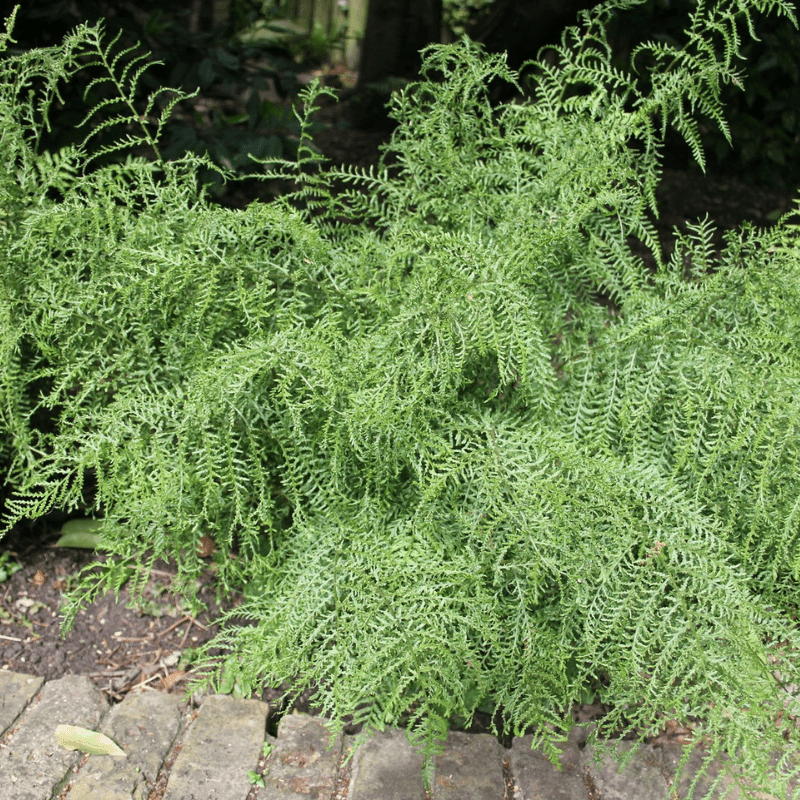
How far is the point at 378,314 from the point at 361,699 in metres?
0.80

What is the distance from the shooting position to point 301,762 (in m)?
1.71

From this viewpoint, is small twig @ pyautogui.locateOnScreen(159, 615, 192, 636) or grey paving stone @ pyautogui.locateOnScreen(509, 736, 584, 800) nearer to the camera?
grey paving stone @ pyautogui.locateOnScreen(509, 736, 584, 800)

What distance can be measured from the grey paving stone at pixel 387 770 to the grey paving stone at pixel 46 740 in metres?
0.58

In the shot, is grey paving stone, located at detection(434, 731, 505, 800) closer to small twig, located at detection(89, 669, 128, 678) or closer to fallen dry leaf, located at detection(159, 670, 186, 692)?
fallen dry leaf, located at detection(159, 670, 186, 692)

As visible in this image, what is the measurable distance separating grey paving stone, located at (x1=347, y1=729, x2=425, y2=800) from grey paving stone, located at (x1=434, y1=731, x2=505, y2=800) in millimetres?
49

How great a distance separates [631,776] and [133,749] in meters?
1.03

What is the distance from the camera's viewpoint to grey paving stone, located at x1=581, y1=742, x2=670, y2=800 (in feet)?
5.54

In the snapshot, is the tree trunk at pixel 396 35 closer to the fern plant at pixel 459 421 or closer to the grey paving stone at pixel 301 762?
the fern plant at pixel 459 421

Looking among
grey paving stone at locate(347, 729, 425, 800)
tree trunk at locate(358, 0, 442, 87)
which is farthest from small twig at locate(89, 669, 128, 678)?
tree trunk at locate(358, 0, 442, 87)

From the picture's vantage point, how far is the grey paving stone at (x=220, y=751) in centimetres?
166

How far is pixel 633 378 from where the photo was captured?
5.77ft

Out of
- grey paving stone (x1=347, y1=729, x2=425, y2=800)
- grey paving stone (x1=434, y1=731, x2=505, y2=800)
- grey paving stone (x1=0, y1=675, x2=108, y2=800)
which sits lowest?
grey paving stone (x1=0, y1=675, x2=108, y2=800)

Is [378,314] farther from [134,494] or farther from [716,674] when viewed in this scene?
[716,674]

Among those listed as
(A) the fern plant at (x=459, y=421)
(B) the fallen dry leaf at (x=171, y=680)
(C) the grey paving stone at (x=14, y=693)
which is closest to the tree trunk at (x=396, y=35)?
(A) the fern plant at (x=459, y=421)
